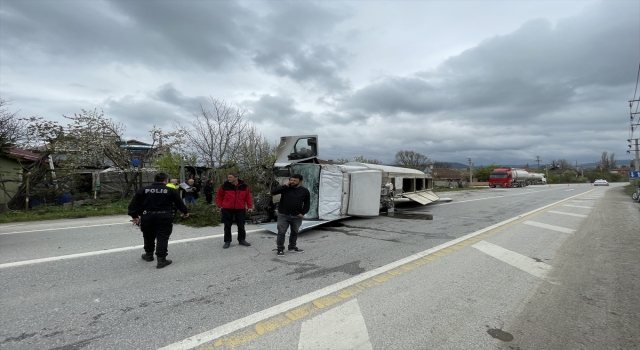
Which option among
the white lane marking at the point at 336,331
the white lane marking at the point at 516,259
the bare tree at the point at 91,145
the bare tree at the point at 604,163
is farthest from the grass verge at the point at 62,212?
the bare tree at the point at 604,163

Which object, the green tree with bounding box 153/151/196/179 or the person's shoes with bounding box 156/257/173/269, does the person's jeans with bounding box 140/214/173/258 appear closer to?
the person's shoes with bounding box 156/257/173/269

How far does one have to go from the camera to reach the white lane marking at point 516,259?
5.02 metres

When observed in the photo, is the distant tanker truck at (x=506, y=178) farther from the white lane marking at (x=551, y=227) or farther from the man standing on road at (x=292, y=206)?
the man standing on road at (x=292, y=206)

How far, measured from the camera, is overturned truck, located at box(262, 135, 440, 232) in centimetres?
959

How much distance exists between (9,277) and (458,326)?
239 inches

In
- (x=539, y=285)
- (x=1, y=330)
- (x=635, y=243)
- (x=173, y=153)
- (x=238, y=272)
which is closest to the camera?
(x=1, y=330)

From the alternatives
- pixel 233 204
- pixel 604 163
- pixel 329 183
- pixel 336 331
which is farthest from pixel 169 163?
pixel 604 163

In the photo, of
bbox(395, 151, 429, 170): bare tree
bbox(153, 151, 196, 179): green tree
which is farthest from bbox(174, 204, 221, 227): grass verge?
bbox(395, 151, 429, 170): bare tree

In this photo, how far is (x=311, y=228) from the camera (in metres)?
8.70

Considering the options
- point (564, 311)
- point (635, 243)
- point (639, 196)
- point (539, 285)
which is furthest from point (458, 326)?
point (639, 196)

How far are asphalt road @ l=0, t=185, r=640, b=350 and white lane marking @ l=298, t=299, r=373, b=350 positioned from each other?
0.02 meters

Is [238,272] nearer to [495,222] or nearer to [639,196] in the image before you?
[495,222]

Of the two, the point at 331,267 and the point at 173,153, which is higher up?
the point at 173,153

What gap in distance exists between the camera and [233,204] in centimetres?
664
